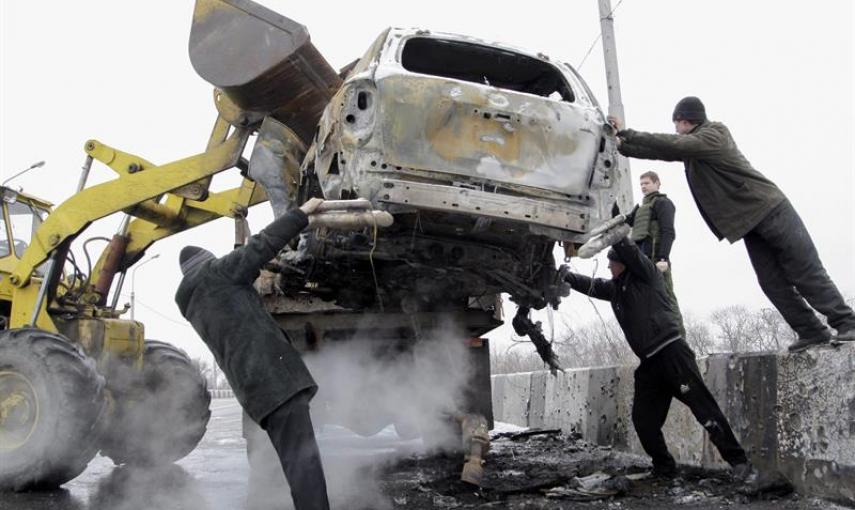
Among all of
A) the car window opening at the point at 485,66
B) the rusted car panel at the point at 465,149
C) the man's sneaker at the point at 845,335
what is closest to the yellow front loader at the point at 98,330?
the car window opening at the point at 485,66

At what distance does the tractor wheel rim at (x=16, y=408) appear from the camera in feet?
18.0

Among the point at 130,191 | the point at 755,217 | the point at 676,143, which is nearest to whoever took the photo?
the point at 755,217

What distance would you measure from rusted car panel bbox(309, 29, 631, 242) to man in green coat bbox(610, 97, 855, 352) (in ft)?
1.57

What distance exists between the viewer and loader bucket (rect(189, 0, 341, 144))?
5.29 metres

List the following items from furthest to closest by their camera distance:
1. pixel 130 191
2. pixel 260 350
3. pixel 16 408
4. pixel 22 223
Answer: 1. pixel 22 223
2. pixel 130 191
3. pixel 16 408
4. pixel 260 350

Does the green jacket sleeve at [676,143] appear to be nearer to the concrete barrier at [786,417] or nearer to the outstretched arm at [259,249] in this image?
the concrete barrier at [786,417]

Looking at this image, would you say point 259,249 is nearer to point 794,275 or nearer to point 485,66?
point 485,66

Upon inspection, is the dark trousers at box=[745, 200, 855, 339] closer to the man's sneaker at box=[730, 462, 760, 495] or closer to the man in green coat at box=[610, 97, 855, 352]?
the man in green coat at box=[610, 97, 855, 352]

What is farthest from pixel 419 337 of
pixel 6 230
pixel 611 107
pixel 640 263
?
pixel 611 107

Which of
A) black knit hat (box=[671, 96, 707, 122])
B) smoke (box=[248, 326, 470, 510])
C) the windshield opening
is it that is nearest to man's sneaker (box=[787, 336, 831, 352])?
black knit hat (box=[671, 96, 707, 122])

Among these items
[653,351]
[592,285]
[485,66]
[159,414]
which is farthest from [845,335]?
[159,414]

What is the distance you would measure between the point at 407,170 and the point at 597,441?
3811 mm

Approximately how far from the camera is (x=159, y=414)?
710 centimetres

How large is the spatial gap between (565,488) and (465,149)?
2.23 metres
